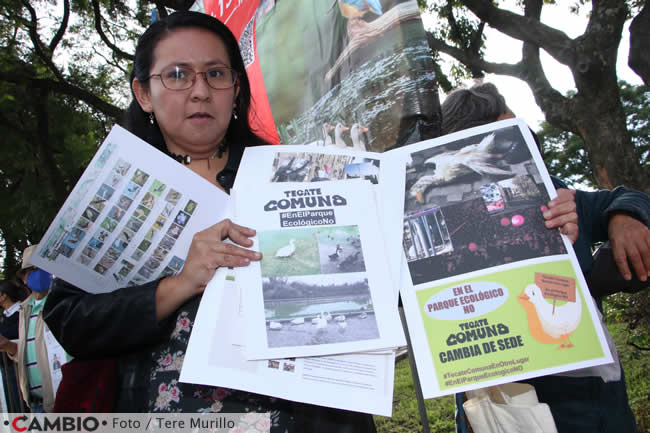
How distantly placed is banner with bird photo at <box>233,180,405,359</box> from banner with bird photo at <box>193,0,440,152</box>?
54cm

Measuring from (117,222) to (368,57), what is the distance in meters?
1.02

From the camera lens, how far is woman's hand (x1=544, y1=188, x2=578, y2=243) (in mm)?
1126

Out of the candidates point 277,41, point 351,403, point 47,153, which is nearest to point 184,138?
point 351,403

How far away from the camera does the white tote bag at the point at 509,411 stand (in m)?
1.16

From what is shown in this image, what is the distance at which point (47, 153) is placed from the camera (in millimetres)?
8594

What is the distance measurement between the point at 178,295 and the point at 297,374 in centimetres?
34

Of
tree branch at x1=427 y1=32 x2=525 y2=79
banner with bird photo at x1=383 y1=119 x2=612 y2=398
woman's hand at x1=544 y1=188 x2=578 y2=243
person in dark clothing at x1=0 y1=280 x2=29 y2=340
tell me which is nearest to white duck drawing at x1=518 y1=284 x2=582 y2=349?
banner with bird photo at x1=383 y1=119 x2=612 y2=398

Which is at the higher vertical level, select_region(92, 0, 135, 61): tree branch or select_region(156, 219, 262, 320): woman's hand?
select_region(92, 0, 135, 61): tree branch

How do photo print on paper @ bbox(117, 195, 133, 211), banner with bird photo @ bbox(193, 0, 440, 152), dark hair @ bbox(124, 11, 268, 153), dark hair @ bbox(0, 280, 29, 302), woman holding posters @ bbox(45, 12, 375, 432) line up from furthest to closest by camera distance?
1. dark hair @ bbox(0, 280, 29, 302)
2. banner with bird photo @ bbox(193, 0, 440, 152)
3. dark hair @ bbox(124, 11, 268, 153)
4. photo print on paper @ bbox(117, 195, 133, 211)
5. woman holding posters @ bbox(45, 12, 375, 432)

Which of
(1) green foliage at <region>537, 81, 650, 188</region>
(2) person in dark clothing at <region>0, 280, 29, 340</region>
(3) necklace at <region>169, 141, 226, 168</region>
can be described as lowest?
(3) necklace at <region>169, 141, 226, 168</region>

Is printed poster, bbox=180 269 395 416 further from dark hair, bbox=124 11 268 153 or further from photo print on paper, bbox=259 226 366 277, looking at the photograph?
dark hair, bbox=124 11 268 153

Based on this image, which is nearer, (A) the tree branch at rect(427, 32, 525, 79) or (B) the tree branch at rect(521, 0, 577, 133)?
(B) the tree branch at rect(521, 0, 577, 133)

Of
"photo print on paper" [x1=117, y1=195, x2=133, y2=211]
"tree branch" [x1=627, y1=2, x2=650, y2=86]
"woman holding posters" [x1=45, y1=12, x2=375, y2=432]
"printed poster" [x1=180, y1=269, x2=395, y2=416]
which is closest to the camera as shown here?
"printed poster" [x1=180, y1=269, x2=395, y2=416]

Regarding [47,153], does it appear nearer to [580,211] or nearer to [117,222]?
[117,222]
